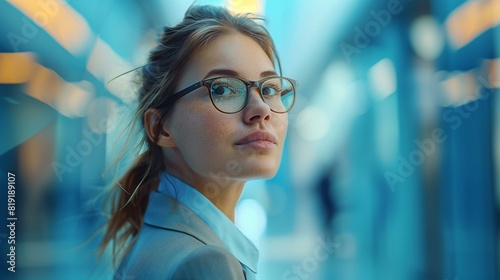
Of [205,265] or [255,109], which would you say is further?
[255,109]

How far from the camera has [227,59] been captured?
1001 mm

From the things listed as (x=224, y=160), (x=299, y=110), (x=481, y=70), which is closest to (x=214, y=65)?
(x=224, y=160)

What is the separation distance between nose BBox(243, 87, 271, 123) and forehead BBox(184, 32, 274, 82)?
38 mm

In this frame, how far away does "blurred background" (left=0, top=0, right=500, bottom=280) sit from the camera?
4.24ft

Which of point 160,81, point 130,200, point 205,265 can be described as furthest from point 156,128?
point 205,265

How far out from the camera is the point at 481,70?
154 cm

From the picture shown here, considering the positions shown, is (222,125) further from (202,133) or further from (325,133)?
(325,133)

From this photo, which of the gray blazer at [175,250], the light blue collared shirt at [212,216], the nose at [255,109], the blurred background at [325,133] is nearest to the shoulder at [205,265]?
the gray blazer at [175,250]

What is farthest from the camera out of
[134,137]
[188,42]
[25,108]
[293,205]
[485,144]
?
[485,144]

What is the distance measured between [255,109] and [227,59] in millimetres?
113

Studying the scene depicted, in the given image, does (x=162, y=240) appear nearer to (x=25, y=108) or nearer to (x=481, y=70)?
(x=25, y=108)

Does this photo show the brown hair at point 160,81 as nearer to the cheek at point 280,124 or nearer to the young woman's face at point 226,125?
the young woman's face at point 226,125

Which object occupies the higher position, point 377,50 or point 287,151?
point 377,50

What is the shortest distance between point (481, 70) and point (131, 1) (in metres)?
1.02
